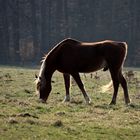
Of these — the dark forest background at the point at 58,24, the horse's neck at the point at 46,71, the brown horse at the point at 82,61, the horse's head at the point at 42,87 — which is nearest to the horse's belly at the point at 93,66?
the brown horse at the point at 82,61

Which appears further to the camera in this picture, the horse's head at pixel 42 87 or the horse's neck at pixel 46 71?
the horse's neck at pixel 46 71

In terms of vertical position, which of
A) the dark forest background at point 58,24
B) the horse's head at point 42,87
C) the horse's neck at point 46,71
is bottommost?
the dark forest background at point 58,24

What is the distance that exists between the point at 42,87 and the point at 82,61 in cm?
149

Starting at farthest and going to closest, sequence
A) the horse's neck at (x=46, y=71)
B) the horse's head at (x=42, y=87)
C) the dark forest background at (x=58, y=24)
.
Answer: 1. the dark forest background at (x=58, y=24)
2. the horse's neck at (x=46, y=71)
3. the horse's head at (x=42, y=87)

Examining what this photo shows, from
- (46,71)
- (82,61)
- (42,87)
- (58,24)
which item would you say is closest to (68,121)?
(42,87)

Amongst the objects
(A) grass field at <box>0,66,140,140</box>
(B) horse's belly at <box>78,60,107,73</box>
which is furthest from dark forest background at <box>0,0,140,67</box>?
(A) grass field at <box>0,66,140,140</box>

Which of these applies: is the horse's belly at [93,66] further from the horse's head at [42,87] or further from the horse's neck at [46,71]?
the horse's head at [42,87]

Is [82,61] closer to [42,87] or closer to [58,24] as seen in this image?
[42,87]

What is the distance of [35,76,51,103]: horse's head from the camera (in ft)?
48.5

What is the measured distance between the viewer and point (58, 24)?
54.2 m

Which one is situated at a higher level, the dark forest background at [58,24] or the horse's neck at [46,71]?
the horse's neck at [46,71]

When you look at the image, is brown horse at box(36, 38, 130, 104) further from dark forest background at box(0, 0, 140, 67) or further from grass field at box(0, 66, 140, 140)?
dark forest background at box(0, 0, 140, 67)

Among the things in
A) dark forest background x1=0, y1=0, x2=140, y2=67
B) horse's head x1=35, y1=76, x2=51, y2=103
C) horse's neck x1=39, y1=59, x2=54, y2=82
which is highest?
horse's neck x1=39, y1=59, x2=54, y2=82

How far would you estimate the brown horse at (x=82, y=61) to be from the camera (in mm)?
14820
